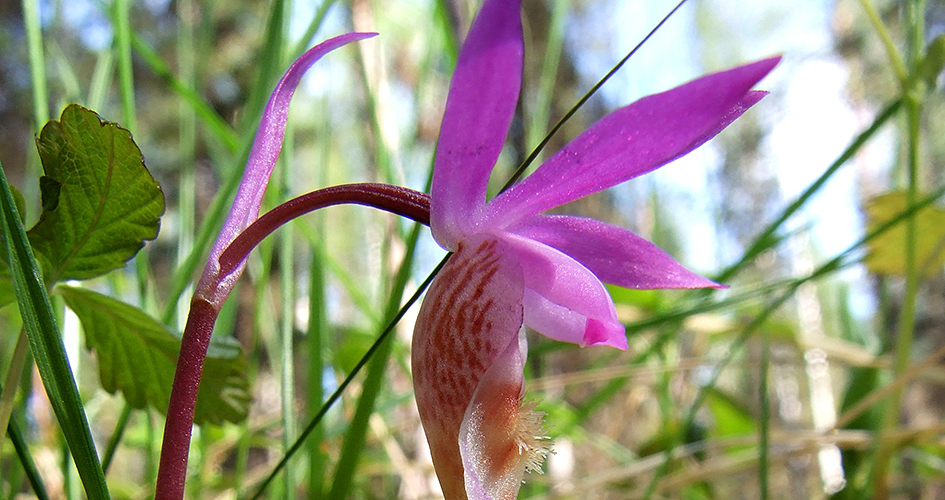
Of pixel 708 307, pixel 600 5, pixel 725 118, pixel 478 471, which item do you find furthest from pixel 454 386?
pixel 600 5

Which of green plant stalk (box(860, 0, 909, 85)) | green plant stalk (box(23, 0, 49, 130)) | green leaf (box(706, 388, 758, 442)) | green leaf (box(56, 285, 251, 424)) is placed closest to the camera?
green leaf (box(56, 285, 251, 424))

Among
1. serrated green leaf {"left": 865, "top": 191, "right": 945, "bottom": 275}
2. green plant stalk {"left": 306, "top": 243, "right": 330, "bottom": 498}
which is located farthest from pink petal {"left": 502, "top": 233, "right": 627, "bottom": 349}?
serrated green leaf {"left": 865, "top": 191, "right": 945, "bottom": 275}

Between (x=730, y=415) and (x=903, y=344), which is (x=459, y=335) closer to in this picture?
(x=903, y=344)

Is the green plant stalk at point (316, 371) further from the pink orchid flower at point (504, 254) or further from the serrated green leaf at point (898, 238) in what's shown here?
the serrated green leaf at point (898, 238)

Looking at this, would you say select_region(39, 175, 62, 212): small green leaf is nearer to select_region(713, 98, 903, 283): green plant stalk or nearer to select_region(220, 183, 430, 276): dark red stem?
select_region(220, 183, 430, 276): dark red stem

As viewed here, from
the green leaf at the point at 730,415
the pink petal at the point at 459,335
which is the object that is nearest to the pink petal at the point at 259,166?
the pink petal at the point at 459,335

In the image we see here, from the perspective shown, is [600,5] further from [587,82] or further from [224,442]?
[224,442]
